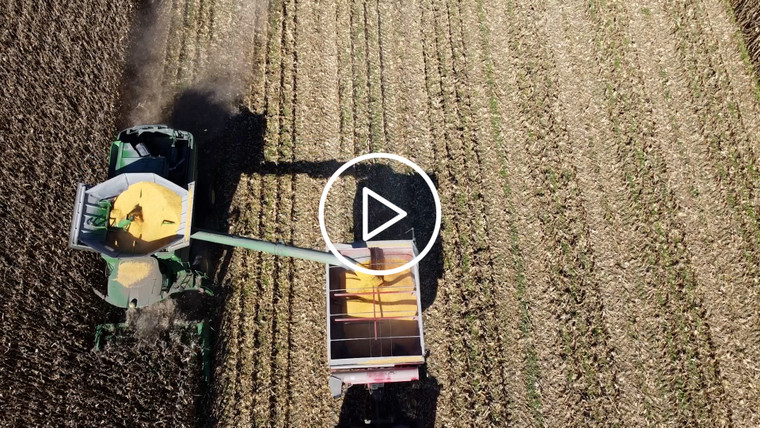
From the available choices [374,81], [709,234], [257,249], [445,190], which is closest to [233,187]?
[257,249]

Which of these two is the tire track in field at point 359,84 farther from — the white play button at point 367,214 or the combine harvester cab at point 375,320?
the combine harvester cab at point 375,320

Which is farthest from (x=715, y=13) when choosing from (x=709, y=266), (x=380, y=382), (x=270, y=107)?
(x=380, y=382)

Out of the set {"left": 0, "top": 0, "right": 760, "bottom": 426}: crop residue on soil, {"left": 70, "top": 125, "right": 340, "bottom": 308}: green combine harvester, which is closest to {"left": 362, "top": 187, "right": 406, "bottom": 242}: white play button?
{"left": 0, "top": 0, "right": 760, "bottom": 426}: crop residue on soil

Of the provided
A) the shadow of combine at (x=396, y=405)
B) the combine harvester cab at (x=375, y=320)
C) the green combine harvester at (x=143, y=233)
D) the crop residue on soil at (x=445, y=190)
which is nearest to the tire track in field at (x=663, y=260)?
the crop residue on soil at (x=445, y=190)

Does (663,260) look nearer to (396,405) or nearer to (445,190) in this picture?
(445,190)

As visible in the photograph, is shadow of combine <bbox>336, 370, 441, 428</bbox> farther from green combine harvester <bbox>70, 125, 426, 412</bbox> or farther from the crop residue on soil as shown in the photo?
green combine harvester <bbox>70, 125, 426, 412</bbox>

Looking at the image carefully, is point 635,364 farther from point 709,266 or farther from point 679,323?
point 709,266
